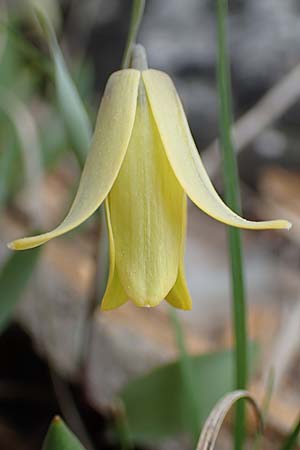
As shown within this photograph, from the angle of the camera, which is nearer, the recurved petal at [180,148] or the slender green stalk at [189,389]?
the recurved petal at [180,148]

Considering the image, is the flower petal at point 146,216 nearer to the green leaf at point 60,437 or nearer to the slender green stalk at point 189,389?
the green leaf at point 60,437

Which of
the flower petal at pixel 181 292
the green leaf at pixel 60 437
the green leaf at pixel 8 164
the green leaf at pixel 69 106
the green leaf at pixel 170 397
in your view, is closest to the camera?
the green leaf at pixel 60 437

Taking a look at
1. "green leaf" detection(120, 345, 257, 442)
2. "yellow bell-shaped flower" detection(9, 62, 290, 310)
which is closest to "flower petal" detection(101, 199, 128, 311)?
"yellow bell-shaped flower" detection(9, 62, 290, 310)

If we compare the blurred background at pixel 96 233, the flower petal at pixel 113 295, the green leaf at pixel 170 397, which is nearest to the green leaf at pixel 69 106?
the blurred background at pixel 96 233

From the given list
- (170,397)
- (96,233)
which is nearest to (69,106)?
(170,397)

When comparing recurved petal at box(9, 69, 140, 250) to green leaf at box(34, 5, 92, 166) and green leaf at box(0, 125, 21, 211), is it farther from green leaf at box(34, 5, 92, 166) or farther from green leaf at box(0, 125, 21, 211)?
green leaf at box(0, 125, 21, 211)

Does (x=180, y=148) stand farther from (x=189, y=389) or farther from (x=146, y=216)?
(x=189, y=389)
